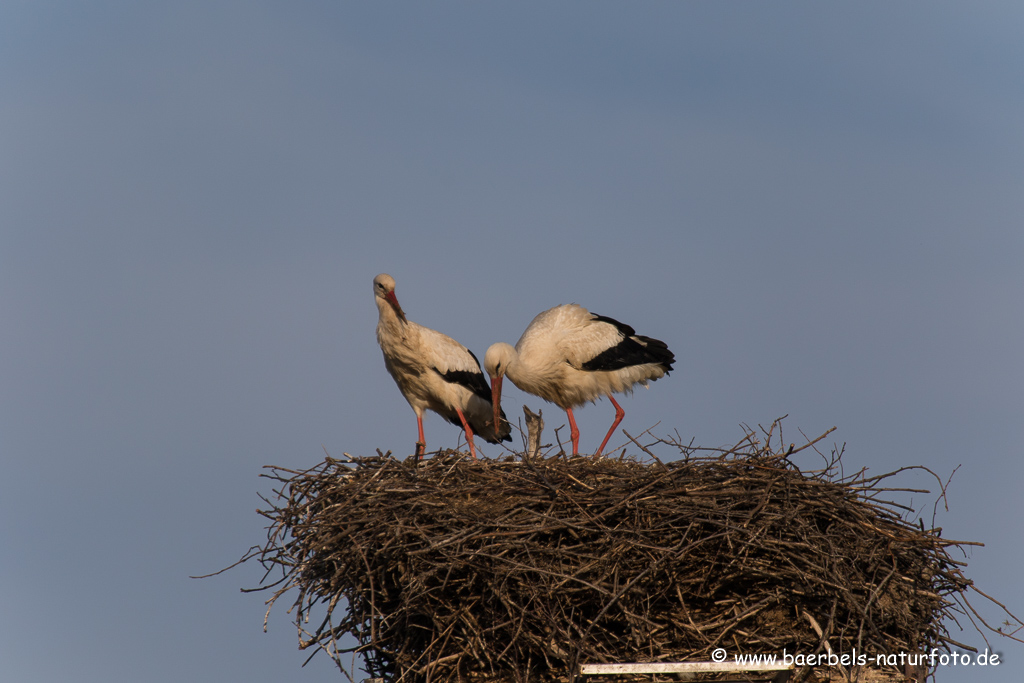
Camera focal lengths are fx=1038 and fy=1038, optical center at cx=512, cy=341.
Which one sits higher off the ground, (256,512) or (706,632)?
(256,512)

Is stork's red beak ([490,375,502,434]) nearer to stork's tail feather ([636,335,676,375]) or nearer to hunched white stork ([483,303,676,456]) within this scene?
hunched white stork ([483,303,676,456])

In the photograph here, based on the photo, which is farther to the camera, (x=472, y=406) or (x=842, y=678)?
(x=472, y=406)

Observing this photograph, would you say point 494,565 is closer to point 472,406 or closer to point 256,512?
point 256,512

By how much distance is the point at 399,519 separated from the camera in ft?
17.0

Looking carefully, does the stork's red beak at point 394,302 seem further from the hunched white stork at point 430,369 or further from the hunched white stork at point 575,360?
the hunched white stork at point 575,360

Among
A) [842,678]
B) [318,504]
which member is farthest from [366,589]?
[842,678]

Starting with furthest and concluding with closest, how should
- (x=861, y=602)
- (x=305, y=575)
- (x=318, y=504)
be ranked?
(x=318, y=504) → (x=305, y=575) → (x=861, y=602)

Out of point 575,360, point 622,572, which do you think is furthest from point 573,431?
point 622,572

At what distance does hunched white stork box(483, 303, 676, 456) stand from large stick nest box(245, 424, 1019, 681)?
2779 mm

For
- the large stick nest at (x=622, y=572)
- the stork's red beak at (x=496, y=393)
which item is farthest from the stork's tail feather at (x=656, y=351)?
the large stick nest at (x=622, y=572)

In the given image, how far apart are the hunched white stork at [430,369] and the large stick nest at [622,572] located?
2.83 meters

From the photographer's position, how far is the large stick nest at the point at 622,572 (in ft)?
16.2

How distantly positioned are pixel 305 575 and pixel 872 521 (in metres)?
2.89

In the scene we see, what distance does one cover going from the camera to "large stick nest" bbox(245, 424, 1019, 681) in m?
4.94
